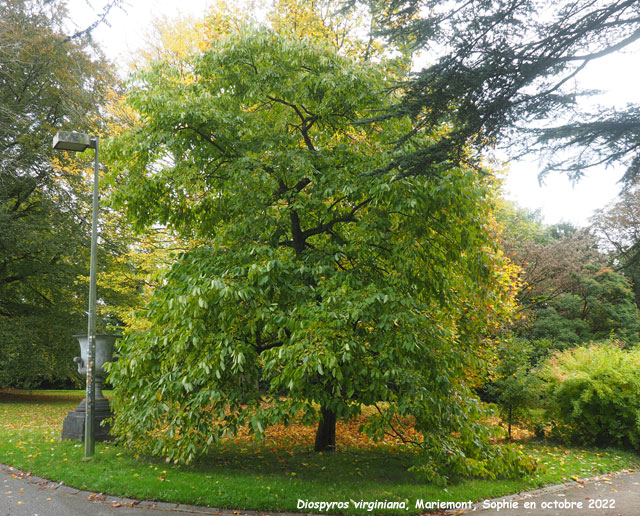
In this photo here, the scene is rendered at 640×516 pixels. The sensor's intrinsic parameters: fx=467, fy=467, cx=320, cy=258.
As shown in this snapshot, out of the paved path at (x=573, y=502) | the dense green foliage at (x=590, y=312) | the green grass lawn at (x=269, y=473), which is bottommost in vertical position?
the paved path at (x=573, y=502)

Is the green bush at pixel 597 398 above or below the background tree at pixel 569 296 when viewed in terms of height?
below

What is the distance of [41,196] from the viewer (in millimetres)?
18828

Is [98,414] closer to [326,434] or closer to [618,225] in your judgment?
[326,434]

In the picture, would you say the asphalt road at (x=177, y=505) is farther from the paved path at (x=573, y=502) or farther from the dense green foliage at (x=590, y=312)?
the dense green foliage at (x=590, y=312)

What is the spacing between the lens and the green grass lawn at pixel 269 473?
243 inches

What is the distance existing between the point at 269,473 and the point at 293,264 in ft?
11.4

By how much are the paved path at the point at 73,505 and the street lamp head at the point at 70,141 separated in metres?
5.28

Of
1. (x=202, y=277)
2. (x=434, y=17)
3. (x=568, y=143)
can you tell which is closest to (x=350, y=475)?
(x=202, y=277)

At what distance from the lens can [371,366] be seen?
21.0 feet

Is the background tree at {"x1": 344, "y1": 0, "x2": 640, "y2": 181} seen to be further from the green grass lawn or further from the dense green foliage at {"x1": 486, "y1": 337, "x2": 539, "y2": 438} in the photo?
the dense green foliage at {"x1": 486, "y1": 337, "x2": 539, "y2": 438}

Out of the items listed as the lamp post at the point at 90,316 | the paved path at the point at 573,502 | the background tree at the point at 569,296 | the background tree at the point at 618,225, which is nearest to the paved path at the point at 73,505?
the lamp post at the point at 90,316

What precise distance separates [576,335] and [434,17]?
58.2 ft

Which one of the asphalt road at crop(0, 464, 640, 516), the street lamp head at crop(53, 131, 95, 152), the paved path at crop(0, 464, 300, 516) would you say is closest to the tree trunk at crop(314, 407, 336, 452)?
the asphalt road at crop(0, 464, 640, 516)

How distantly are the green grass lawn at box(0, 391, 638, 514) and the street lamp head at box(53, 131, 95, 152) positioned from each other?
5.21 metres
